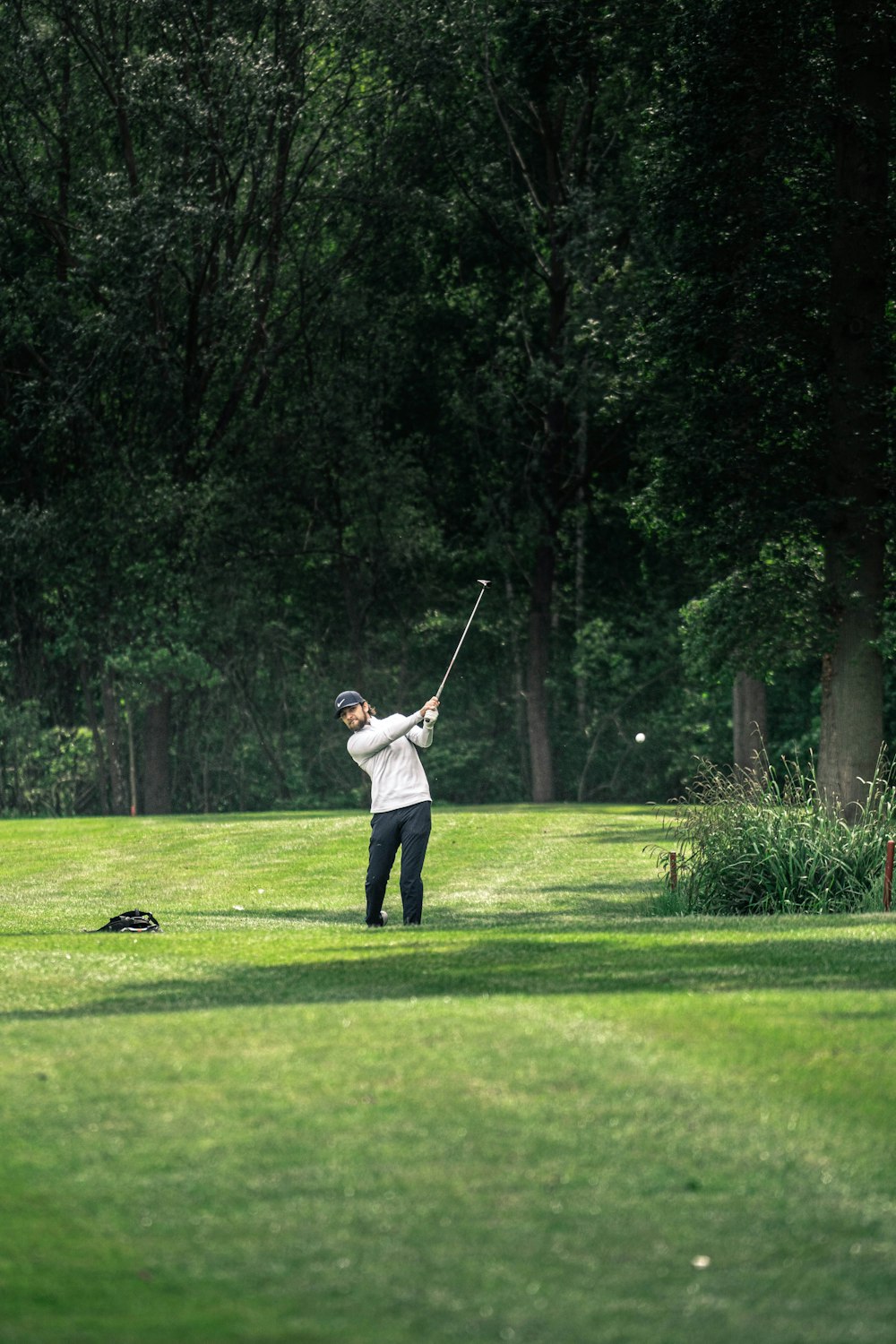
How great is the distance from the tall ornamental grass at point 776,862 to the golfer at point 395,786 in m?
2.76

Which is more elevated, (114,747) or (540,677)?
(540,677)

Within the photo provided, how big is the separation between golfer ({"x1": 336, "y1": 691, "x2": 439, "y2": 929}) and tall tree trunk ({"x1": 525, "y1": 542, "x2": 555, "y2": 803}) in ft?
68.0

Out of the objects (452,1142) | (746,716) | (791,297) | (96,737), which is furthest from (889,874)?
(96,737)

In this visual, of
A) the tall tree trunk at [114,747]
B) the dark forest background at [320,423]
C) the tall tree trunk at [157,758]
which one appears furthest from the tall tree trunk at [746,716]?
the tall tree trunk at [114,747]

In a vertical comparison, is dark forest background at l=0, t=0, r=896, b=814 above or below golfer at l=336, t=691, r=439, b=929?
above

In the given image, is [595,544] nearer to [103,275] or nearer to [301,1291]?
[103,275]

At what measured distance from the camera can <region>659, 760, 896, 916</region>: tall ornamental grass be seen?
14.6 meters

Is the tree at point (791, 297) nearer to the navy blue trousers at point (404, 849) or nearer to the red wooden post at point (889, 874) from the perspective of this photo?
the red wooden post at point (889, 874)

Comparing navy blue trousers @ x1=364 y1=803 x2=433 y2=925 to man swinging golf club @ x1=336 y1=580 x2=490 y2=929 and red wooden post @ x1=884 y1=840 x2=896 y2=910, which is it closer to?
man swinging golf club @ x1=336 y1=580 x2=490 y2=929

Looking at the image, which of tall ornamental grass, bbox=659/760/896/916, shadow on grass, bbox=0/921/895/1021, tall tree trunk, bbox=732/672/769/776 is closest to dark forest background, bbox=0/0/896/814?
tall tree trunk, bbox=732/672/769/776

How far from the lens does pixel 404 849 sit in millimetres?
13008

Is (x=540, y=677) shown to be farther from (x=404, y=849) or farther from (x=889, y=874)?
(x=404, y=849)

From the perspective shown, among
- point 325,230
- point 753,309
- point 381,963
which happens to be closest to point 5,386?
point 325,230

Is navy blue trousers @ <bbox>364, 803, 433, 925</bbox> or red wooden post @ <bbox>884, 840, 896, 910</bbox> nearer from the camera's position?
navy blue trousers @ <bbox>364, 803, 433, 925</bbox>
